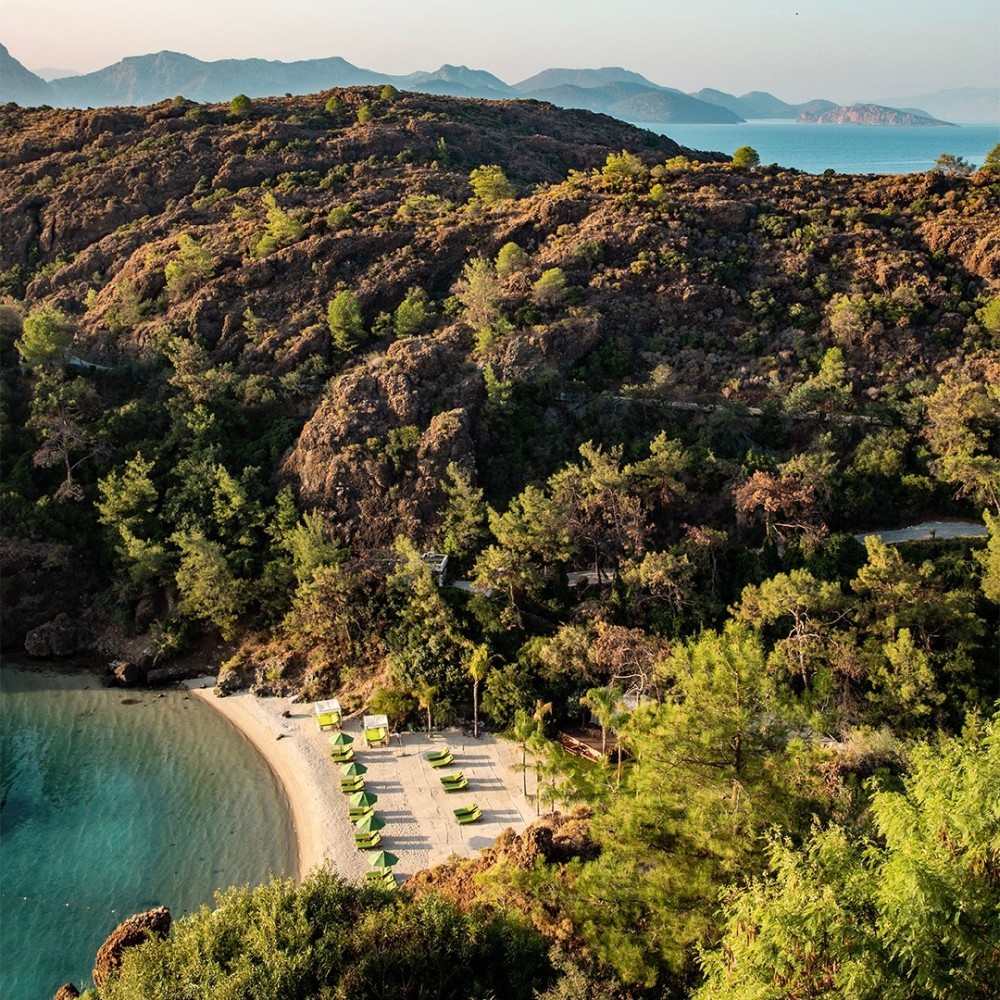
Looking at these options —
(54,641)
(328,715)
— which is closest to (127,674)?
(54,641)

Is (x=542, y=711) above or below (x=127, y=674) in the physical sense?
above

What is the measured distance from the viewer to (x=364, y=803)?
27.4m

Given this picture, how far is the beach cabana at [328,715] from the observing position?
3147 cm

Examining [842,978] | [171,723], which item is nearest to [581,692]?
[171,723]

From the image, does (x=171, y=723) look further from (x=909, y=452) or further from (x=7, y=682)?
(x=909, y=452)

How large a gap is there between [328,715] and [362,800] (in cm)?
513

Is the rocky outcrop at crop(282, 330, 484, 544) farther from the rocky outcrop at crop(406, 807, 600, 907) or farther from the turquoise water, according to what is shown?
the rocky outcrop at crop(406, 807, 600, 907)

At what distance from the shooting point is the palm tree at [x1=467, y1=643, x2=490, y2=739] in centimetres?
3073

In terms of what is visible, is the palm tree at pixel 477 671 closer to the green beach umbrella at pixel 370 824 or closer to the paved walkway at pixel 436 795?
the paved walkway at pixel 436 795

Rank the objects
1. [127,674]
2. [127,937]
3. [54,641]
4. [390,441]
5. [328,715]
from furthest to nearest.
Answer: [390,441]
[54,641]
[127,674]
[328,715]
[127,937]

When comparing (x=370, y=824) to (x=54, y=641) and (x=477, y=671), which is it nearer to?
(x=477, y=671)

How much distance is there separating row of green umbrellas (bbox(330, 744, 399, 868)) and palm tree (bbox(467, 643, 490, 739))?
4797mm

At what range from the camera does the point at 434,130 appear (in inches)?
2916

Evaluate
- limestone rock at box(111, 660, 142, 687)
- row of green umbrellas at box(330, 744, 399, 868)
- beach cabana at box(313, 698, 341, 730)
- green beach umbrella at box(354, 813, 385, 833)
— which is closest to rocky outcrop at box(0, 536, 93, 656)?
limestone rock at box(111, 660, 142, 687)
